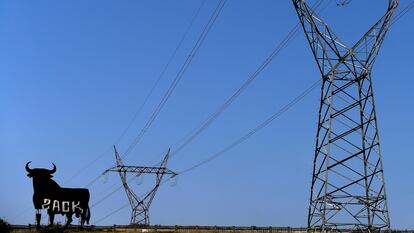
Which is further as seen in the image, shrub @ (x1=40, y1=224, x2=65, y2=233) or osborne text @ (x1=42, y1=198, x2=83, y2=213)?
osborne text @ (x1=42, y1=198, x2=83, y2=213)

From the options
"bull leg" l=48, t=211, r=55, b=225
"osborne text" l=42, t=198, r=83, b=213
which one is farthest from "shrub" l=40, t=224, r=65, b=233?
"osborne text" l=42, t=198, r=83, b=213

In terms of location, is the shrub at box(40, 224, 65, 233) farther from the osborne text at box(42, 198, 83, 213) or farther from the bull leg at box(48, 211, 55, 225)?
the osborne text at box(42, 198, 83, 213)

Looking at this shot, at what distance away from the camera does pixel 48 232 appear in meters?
65.5

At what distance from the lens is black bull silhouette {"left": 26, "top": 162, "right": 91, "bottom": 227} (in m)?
67.4

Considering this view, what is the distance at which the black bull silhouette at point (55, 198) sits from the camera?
67375 millimetres

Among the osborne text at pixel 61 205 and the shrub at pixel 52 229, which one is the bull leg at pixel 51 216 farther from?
the shrub at pixel 52 229

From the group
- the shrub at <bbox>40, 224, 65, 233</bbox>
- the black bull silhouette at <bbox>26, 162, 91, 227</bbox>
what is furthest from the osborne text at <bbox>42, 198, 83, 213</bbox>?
the shrub at <bbox>40, 224, 65, 233</bbox>

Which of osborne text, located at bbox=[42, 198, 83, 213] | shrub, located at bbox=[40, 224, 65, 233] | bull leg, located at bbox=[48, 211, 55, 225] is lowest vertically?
shrub, located at bbox=[40, 224, 65, 233]

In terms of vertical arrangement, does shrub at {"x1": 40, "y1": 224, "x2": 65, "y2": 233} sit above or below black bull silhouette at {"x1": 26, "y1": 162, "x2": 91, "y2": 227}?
below

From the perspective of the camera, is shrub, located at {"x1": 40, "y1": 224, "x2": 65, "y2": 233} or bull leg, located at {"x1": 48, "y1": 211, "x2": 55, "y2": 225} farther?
bull leg, located at {"x1": 48, "y1": 211, "x2": 55, "y2": 225}

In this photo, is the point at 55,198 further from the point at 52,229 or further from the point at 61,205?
the point at 52,229

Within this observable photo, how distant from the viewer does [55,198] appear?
6812 cm

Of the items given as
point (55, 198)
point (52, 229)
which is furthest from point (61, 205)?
point (52, 229)

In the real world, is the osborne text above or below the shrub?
above
